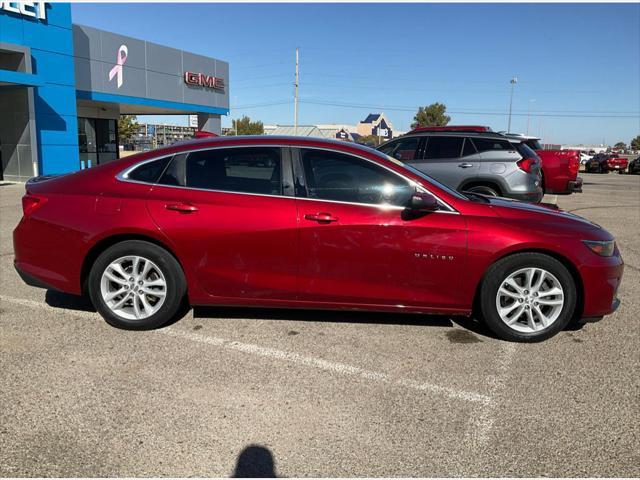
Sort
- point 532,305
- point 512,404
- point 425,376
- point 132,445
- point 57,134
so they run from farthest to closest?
point 57,134 → point 532,305 → point 425,376 → point 512,404 → point 132,445

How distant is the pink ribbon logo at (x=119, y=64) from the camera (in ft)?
76.9

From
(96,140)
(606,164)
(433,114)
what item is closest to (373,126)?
(433,114)

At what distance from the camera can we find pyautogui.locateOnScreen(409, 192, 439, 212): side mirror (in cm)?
390

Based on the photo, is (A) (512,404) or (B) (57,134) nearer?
Answer: (A) (512,404)

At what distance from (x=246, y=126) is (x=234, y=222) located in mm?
84117

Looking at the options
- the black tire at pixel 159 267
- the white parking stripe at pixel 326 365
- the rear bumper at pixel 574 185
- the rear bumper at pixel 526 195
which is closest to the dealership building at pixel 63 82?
the black tire at pixel 159 267

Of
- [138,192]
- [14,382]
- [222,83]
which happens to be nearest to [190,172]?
[138,192]

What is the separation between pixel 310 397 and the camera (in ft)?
10.6

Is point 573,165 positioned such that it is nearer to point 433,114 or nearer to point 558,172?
point 558,172

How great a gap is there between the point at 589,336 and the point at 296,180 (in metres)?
2.76

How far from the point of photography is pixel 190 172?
14.0ft

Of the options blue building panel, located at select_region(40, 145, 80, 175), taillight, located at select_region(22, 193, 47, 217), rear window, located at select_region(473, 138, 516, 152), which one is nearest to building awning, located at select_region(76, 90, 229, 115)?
blue building panel, located at select_region(40, 145, 80, 175)

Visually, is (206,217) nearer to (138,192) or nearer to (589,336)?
(138,192)

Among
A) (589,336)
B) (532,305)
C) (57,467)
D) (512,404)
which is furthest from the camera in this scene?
(589,336)
